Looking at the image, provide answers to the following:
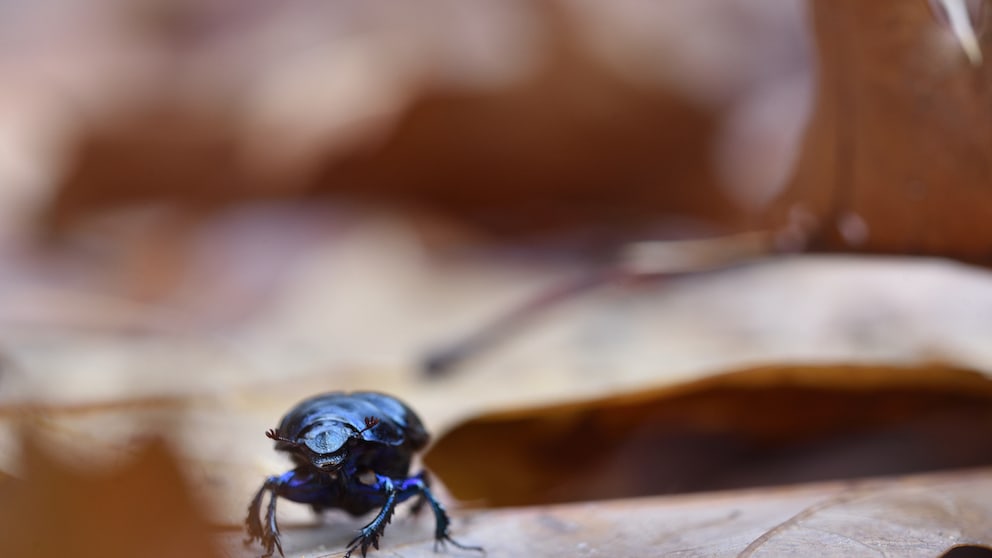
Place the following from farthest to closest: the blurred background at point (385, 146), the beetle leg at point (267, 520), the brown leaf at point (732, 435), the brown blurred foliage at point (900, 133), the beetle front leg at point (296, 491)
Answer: the blurred background at point (385, 146) < the brown leaf at point (732, 435) < the brown blurred foliage at point (900, 133) < the beetle front leg at point (296, 491) < the beetle leg at point (267, 520)

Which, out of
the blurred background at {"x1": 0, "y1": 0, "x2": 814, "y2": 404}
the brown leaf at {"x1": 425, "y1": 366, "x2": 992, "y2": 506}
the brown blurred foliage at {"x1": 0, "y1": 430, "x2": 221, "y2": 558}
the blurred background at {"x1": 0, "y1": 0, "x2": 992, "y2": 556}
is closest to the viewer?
the brown blurred foliage at {"x1": 0, "y1": 430, "x2": 221, "y2": 558}

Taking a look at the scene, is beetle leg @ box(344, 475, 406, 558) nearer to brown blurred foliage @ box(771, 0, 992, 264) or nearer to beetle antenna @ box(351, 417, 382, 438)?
beetle antenna @ box(351, 417, 382, 438)

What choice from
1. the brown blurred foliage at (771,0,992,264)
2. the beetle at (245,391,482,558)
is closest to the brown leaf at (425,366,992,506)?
the brown blurred foliage at (771,0,992,264)

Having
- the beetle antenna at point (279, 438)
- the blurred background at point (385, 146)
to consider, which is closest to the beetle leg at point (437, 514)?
the beetle antenna at point (279, 438)

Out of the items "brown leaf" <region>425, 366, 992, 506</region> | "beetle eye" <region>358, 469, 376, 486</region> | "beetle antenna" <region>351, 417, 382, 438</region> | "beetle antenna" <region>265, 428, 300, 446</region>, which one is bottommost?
"brown leaf" <region>425, 366, 992, 506</region>

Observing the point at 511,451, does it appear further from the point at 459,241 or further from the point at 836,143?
the point at 459,241

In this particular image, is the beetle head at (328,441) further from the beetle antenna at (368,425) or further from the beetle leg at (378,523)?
the beetle leg at (378,523)

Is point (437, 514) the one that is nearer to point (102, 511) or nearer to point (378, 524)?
point (378, 524)
